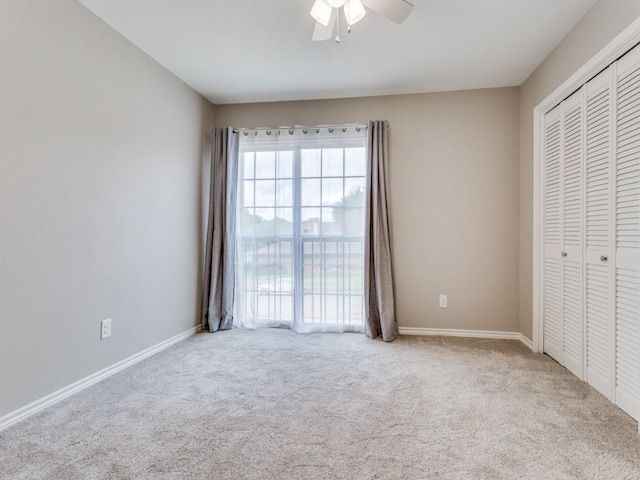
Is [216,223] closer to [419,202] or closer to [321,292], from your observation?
[321,292]

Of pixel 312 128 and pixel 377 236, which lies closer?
pixel 377 236

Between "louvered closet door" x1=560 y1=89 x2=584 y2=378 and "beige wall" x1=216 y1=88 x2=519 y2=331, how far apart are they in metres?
0.73

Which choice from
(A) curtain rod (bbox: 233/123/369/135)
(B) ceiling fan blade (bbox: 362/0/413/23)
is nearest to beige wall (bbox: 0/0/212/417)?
(A) curtain rod (bbox: 233/123/369/135)

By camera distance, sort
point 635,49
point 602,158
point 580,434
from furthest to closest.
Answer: point 602,158
point 635,49
point 580,434

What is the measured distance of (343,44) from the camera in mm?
2527

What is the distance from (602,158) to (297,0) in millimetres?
2067

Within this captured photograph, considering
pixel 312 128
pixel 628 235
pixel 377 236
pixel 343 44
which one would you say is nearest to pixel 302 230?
pixel 377 236

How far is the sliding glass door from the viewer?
11.3 ft

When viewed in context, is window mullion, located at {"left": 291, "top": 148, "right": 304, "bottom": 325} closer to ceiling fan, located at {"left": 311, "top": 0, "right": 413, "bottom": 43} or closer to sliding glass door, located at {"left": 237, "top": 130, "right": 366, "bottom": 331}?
sliding glass door, located at {"left": 237, "top": 130, "right": 366, "bottom": 331}

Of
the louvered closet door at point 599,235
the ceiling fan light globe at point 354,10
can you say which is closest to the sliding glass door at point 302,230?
the ceiling fan light globe at point 354,10

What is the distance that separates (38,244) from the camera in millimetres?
1867

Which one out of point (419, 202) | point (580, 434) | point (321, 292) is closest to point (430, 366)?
point (580, 434)

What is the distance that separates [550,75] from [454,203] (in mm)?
1227

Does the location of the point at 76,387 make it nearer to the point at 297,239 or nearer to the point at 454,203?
the point at 297,239
